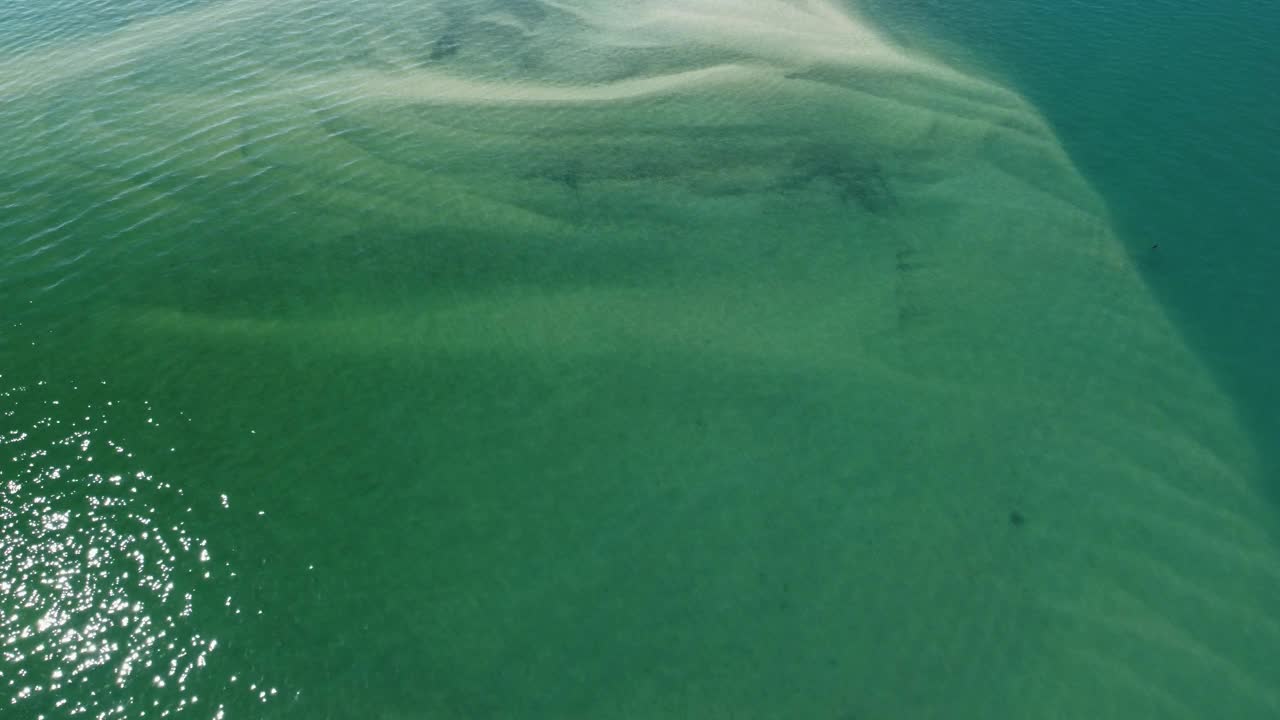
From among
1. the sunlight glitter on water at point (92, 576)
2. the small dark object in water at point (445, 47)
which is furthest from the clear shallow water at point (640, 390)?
the small dark object in water at point (445, 47)

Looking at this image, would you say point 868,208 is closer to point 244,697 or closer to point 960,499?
point 960,499

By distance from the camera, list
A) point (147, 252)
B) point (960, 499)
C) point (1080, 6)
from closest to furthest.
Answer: point (960, 499)
point (147, 252)
point (1080, 6)

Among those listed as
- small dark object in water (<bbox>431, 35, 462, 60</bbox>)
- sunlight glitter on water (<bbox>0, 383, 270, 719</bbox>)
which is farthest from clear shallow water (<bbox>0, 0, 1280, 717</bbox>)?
small dark object in water (<bbox>431, 35, 462, 60</bbox>)

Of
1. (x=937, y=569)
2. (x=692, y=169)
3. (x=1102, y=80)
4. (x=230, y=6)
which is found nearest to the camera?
(x=937, y=569)

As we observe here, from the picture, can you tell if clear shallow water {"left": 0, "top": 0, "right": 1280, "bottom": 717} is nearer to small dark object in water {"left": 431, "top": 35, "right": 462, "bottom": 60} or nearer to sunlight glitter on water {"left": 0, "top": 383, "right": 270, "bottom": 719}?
sunlight glitter on water {"left": 0, "top": 383, "right": 270, "bottom": 719}

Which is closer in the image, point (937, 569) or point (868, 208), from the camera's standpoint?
point (937, 569)

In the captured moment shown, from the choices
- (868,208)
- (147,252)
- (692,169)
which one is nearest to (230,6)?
(147,252)

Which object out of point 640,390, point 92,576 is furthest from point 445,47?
point 92,576

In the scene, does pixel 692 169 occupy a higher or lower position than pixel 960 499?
higher

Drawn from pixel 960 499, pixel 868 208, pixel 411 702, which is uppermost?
pixel 868 208

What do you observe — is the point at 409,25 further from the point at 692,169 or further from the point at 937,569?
the point at 937,569

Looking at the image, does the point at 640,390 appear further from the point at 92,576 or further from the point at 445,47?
the point at 445,47
